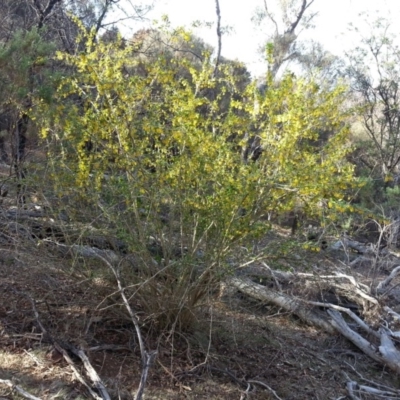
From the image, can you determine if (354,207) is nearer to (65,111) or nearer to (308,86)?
(308,86)

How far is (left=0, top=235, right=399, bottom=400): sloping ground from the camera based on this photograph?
380 cm

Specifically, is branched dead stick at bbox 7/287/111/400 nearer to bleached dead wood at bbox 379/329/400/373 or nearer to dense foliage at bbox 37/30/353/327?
dense foliage at bbox 37/30/353/327

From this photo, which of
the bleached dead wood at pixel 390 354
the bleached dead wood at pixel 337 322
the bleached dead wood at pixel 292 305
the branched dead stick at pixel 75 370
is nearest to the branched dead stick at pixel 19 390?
the branched dead stick at pixel 75 370

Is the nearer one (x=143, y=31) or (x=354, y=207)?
(x=354, y=207)

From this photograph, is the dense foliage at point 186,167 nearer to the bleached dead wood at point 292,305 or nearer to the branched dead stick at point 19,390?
the branched dead stick at point 19,390

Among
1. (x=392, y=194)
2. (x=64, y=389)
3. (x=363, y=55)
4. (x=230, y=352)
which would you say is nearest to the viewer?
(x=64, y=389)

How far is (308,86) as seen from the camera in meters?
3.99

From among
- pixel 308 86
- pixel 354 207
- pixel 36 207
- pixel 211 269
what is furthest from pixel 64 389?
pixel 308 86

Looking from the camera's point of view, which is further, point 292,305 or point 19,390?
point 292,305

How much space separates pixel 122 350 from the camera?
425 centimetres

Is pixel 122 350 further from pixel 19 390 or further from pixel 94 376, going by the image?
pixel 19 390

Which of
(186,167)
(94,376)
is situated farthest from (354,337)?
(94,376)

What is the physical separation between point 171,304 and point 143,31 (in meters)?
10.0

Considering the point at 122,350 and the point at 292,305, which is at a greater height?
the point at 292,305
